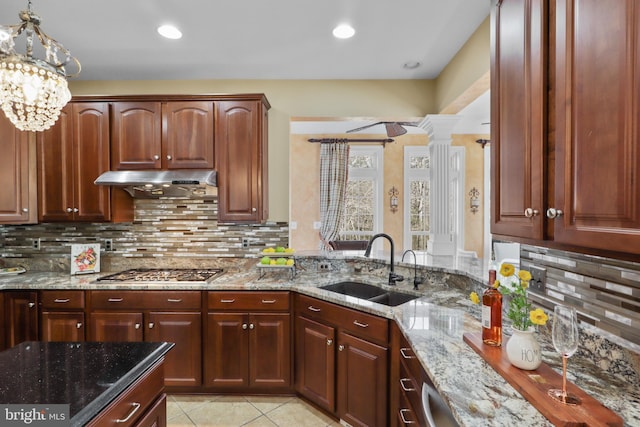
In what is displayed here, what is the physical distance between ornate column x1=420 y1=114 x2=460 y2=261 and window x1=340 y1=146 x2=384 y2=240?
255 centimetres

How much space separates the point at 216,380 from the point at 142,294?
2.88ft

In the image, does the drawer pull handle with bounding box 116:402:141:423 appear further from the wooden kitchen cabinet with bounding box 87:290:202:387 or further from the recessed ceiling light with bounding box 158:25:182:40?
the recessed ceiling light with bounding box 158:25:182:40

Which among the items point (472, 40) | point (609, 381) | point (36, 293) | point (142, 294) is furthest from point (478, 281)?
point (36, 293)

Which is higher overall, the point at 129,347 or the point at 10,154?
the point at 10,154

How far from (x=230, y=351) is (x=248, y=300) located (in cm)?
42

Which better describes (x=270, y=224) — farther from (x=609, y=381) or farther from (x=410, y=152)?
(x=410, y=152)

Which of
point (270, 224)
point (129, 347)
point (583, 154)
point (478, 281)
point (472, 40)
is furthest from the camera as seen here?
point (270, 224)

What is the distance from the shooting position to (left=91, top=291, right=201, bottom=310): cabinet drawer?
7.82 feet

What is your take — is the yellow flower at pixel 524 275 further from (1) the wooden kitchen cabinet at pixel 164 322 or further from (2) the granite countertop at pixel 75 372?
(1) the wooden kitchen cabinet at pixel 164 322

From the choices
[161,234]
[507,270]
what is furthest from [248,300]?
[507,270]

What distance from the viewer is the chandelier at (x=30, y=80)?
1.48 meters

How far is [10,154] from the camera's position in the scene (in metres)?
2.62

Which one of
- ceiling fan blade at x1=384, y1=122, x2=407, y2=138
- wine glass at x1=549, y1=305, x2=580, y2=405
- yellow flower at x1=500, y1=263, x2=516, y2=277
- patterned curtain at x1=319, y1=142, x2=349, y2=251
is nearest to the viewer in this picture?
wine glass at x1=549, y1=305, x2=580, y2=405

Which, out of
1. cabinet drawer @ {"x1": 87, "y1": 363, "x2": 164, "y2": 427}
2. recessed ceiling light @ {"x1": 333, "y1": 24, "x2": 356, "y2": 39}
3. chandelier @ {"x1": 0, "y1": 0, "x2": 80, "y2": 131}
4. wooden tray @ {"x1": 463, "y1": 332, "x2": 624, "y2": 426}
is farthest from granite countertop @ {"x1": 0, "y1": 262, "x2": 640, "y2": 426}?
recessed ceiling light @ {"x1": 333, "y1": 24, "x2": 356, "y2": 39}
